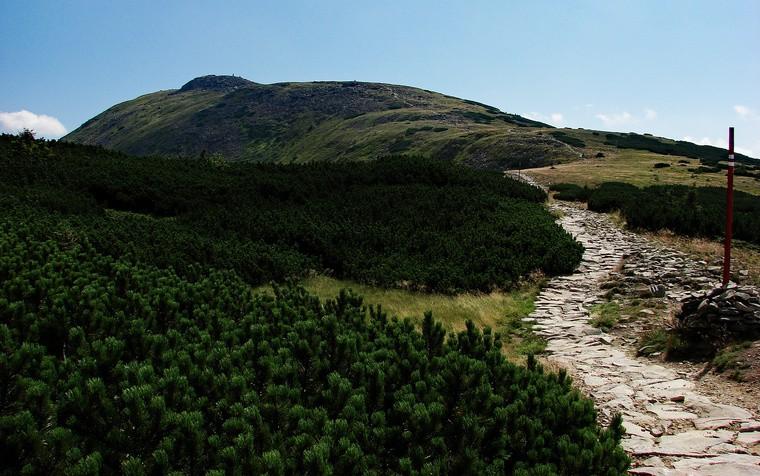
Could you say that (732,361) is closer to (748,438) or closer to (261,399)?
(748,438)

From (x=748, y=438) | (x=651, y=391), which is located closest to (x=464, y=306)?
(x=651, y=391)

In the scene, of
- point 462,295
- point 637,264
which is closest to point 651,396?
point 462,295

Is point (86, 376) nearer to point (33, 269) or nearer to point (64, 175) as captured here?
point (33, 269)

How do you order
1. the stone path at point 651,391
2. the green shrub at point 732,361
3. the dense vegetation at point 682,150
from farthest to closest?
the dense vegetation at point 682,150
the green shrub at point 732,361
the stone path at point 651,391

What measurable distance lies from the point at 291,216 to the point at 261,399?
13984 millimetres

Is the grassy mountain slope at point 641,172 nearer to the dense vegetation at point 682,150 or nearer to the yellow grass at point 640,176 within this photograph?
the yellow grass at point 640,176

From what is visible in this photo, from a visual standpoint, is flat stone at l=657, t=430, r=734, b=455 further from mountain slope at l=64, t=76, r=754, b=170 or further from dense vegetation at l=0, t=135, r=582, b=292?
mountain slope at l=64, t=76, r=754, b=170

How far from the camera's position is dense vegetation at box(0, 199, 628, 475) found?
11.9ft

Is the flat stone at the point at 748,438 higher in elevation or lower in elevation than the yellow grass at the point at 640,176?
lower

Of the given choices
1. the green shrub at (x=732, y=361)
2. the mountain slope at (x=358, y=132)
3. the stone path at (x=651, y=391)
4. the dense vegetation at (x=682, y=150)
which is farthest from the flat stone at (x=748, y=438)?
the dense vegetation at (x=682, y=150)

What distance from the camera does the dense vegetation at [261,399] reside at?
364 centimetres

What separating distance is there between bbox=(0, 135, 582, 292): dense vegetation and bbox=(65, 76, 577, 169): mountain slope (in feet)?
162

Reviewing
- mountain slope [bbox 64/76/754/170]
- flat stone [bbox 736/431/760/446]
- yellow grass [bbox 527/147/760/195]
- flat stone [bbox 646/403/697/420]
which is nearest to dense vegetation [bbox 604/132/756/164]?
mountain slope [bbox 64/76/754/170]

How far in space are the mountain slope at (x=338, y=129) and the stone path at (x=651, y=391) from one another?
58.2 m
